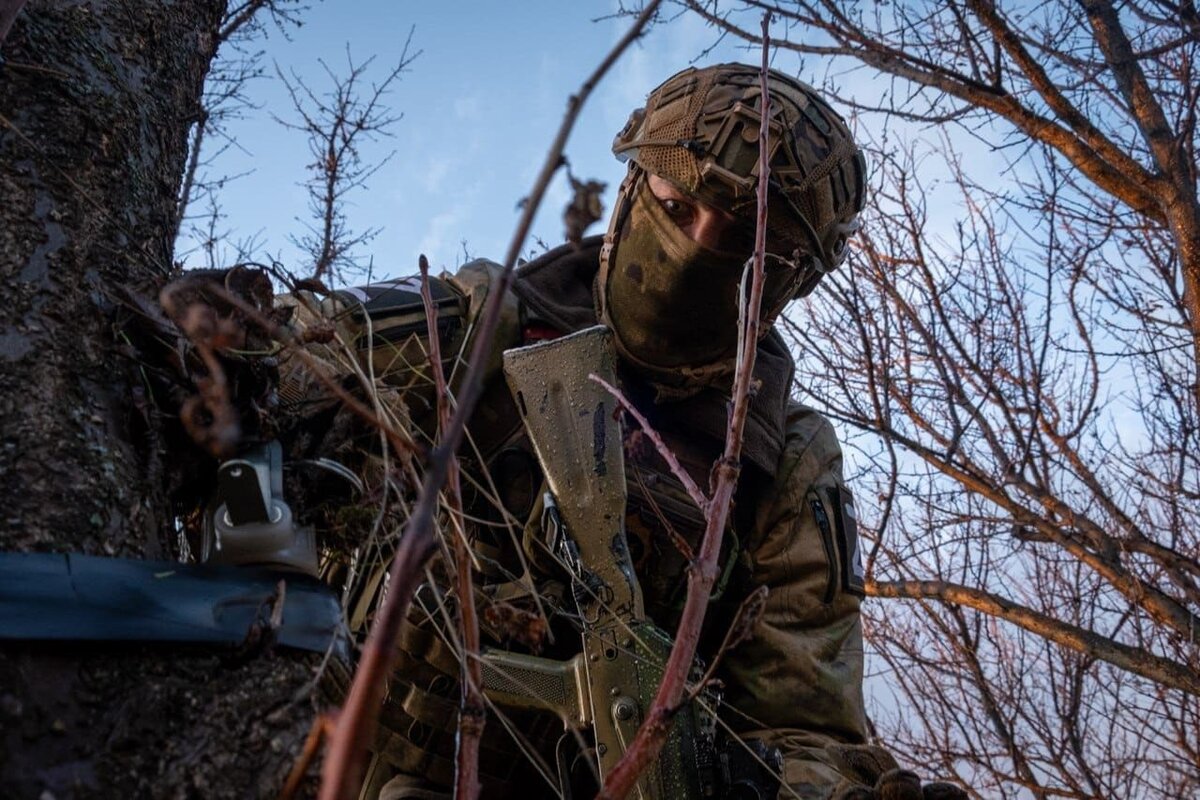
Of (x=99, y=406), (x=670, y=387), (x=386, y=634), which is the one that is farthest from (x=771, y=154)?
(x=386, y=634)

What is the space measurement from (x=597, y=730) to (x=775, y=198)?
5.31 feet

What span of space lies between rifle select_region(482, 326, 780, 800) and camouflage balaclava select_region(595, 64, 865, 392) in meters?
0.51

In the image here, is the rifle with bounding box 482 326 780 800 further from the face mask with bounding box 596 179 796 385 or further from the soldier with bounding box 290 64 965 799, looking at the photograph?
the face mask with bounding box 596 179 796 385

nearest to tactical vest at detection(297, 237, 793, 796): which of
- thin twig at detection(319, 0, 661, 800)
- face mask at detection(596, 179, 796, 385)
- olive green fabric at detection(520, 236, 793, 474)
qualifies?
olive green fabric at detection(520, 236, 793, 474)

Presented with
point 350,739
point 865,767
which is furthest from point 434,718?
point 350,739

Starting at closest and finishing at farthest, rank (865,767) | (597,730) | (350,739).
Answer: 1. (350,739)
2. (597,730)
3. (865,767)

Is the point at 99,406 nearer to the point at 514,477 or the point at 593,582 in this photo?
the point at 593,582

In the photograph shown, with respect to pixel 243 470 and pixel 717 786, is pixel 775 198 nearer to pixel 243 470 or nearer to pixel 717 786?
pixel 717 786

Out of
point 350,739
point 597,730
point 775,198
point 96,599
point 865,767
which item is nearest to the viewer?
point 350,739

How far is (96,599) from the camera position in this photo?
109 centimetres

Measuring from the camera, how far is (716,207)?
3.17 meters

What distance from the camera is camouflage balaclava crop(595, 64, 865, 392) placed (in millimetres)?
3174

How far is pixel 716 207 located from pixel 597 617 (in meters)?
1.26

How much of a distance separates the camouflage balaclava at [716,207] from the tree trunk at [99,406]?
159cm
